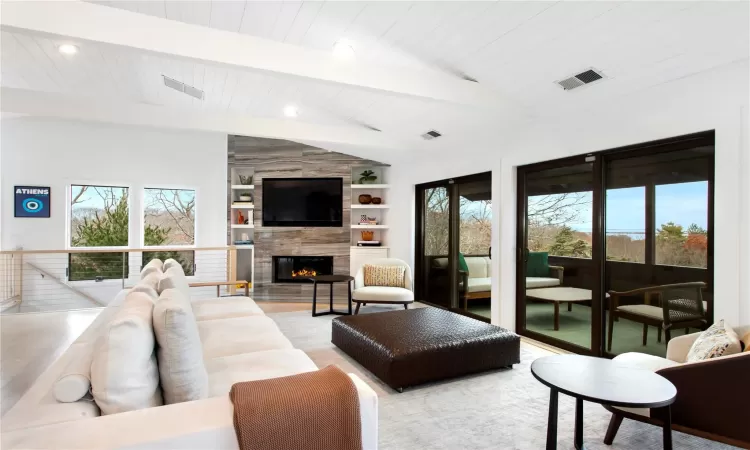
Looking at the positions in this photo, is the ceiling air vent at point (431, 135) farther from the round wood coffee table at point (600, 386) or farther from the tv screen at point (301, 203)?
the round wood coffee table at point (600, 386)

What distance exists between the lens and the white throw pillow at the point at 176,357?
1554 millimetres

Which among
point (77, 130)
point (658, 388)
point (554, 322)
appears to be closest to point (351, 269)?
point (554, 322)

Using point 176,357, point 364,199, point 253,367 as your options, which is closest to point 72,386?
point 176,357

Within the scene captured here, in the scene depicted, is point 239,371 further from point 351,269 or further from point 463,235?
point 351,269

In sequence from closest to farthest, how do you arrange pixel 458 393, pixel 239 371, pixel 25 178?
1. pixel 239 371
2. pixel 458 393
3. pixel 25 178

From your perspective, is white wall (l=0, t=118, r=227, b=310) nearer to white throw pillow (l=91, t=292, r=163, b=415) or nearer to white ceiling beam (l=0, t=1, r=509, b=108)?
white ceiling beam (l=0, t=1, r=509, b=108)

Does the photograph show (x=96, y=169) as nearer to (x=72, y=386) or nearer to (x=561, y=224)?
(x=72, y=386)

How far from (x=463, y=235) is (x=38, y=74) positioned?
549 centimetres

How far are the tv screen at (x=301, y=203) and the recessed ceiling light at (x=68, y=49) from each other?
324 cm

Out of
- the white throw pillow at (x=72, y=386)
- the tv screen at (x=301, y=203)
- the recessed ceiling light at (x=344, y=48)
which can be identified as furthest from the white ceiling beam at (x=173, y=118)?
the white throw pillow at (x=72, y=386)

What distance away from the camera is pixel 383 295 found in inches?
206

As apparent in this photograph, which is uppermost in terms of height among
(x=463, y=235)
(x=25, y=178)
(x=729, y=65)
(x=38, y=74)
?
(x=38, y=74)

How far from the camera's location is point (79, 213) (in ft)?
21.1

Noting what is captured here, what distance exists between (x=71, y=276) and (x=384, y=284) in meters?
4.89
